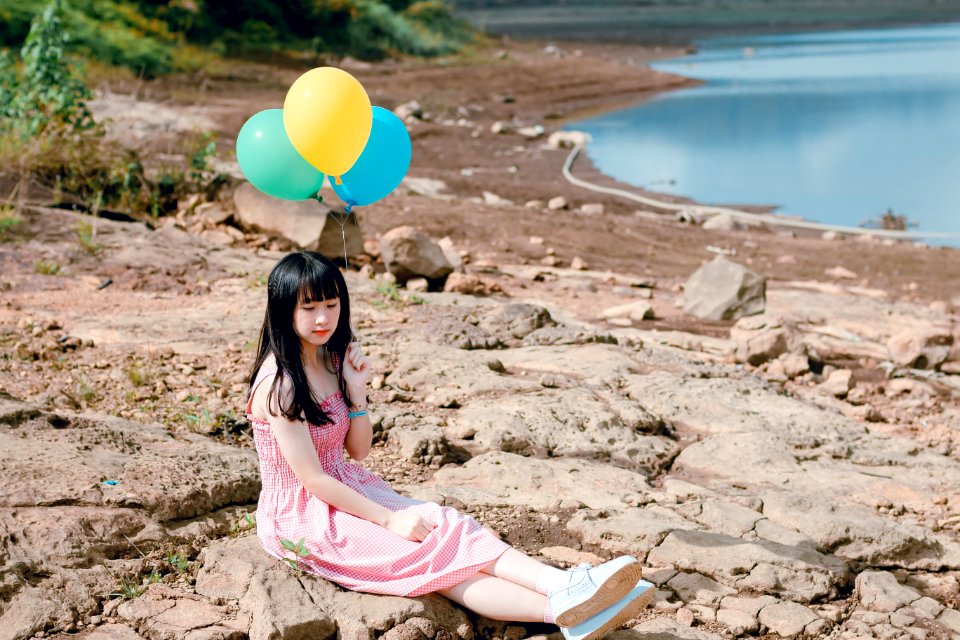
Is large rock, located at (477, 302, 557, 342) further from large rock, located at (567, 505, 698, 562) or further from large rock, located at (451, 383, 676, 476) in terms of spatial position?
large rock, located at (567, 505, 698, 562)

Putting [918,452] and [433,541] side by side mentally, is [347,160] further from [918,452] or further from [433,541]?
[918,452]

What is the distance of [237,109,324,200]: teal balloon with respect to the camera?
4039 mm

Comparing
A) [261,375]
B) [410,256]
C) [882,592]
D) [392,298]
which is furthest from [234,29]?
[882,592]

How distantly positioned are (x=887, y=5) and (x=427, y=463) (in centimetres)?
6114

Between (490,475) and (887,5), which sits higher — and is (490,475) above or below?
below

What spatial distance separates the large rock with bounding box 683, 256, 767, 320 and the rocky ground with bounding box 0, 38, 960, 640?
13 cm

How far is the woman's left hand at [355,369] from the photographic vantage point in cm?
338

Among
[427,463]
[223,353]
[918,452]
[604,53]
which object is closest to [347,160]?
→ [427,463]

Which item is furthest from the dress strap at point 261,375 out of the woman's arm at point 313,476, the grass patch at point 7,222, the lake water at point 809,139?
the lake water at point 809,139

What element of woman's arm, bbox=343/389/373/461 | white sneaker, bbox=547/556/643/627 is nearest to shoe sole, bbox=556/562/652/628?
white sneaker, bbox=547/556/643/627

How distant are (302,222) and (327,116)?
4.38 meters

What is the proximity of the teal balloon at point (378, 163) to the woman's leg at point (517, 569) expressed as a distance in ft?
5.52

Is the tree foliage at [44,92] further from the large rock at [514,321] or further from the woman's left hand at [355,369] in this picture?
the woman's left hand at [355,369]

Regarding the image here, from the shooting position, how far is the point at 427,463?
445 cm
